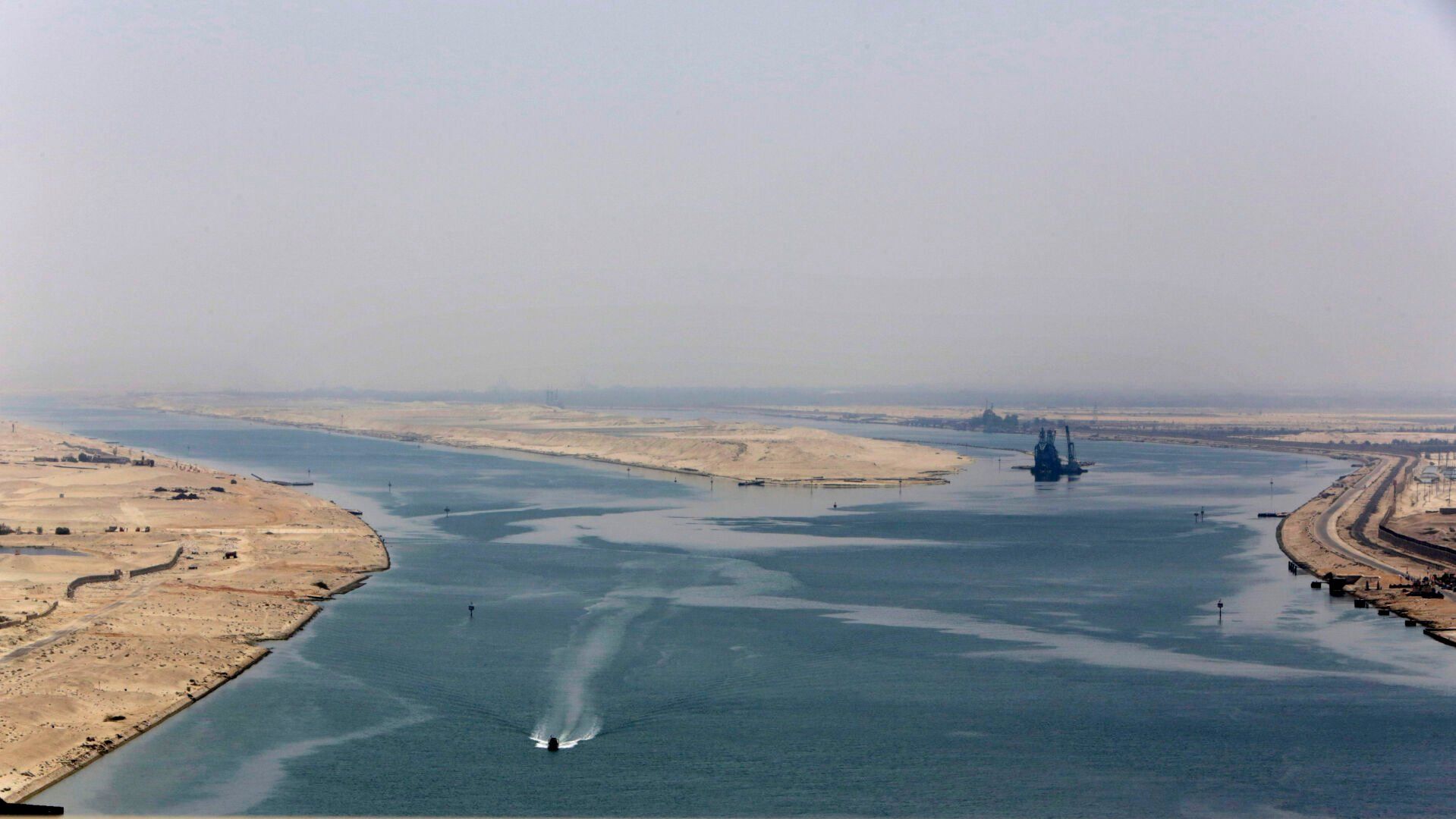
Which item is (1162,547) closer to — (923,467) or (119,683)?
(119,683)

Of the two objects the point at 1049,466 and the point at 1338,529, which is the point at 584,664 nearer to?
the point at 1338,529

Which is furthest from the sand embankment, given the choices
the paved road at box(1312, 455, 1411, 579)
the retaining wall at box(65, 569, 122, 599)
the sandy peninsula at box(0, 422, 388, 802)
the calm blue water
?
the retaining wall at box(65, 569, 122, 599)

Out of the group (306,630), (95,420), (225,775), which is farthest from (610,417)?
(225,775)

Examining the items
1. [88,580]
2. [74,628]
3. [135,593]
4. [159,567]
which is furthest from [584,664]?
[159,567]

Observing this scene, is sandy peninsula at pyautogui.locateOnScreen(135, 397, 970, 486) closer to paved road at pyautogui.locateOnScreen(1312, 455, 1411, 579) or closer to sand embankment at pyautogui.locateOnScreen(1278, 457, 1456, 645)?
paved road at pyautogui.locateOnScreen(1312, 455, 1411, 579)

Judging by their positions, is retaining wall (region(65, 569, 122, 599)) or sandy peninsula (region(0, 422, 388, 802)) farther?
retaining wall (region(65, 569, 122, 599))

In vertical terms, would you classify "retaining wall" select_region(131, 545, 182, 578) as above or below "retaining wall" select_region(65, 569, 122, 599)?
below

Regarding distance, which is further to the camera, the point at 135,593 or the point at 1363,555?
the point at 1363,555
